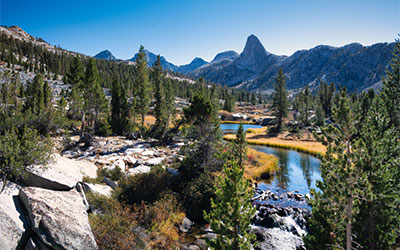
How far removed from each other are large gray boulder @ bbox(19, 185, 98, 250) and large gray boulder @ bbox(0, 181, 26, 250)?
0.37 meters

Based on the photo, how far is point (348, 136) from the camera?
9617mm

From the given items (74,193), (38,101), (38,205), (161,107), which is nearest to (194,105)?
(74,193)

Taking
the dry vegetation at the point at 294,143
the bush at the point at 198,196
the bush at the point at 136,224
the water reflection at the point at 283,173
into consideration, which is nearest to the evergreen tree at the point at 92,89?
the bush at the point at 136,224

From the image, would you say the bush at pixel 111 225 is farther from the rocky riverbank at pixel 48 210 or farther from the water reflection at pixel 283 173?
the water reflection at pixel 283 173

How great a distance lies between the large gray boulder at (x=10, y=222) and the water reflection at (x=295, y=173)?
74.2 feet

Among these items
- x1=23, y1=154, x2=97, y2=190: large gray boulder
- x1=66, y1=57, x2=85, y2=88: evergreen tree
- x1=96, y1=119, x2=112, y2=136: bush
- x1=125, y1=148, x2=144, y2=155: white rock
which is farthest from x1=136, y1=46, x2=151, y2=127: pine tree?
x1=23, y1=154, x2=97, y2=190: large gray boulder

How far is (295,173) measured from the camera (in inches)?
1238

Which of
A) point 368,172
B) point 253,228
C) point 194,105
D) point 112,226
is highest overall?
point 194,105

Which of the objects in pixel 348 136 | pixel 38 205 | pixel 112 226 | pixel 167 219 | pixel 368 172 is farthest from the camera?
pixel 167 219

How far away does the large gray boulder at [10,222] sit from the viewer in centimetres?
986

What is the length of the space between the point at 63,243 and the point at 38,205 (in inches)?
98.9

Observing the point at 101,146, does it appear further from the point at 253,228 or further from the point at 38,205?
the point at 253,228

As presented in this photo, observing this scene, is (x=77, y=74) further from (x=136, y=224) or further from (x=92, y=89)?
(x=136, y=224)

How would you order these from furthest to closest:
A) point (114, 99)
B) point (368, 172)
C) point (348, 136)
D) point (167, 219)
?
1. point (114, 99)
2. point (167, 219)
3. point (368, 172)
4. point (348, 136)
